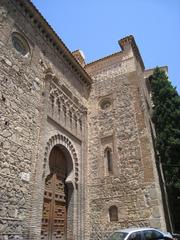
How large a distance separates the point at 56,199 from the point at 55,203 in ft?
0.52

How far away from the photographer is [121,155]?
10.6 metres

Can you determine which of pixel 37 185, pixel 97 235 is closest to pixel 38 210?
pixel 37 185

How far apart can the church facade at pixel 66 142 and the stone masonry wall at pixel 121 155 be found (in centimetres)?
4

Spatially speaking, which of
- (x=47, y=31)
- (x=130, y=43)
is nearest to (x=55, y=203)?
(x=47, y=31)

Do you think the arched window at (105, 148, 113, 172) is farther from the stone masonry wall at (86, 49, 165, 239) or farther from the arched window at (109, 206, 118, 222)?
the arched window at (109, 206, 118, 222)

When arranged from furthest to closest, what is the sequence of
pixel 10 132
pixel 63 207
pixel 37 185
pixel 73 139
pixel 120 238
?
1. pixel 73 139
2. pixel 63 207
3. pixel 37 185
4. pixel 10 132
5. pixel 120 238

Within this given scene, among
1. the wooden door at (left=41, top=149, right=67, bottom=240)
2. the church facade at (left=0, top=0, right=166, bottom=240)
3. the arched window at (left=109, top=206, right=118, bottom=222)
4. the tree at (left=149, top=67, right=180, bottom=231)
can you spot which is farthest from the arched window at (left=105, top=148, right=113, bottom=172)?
the tree at (left=149, top=67, right=180, bottom=231)

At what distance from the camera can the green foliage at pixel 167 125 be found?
10992 millimetres

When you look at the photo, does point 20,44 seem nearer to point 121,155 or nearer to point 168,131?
point 121,155

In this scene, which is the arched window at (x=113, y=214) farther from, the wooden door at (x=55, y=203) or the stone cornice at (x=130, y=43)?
the stone cornice at (x=130, y=43)

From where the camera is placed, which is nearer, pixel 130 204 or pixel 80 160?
pixel 130 204

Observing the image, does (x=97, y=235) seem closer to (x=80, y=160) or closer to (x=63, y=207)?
(x=63, y=207)

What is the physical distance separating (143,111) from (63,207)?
559 cm

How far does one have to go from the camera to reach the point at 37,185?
7.48m
